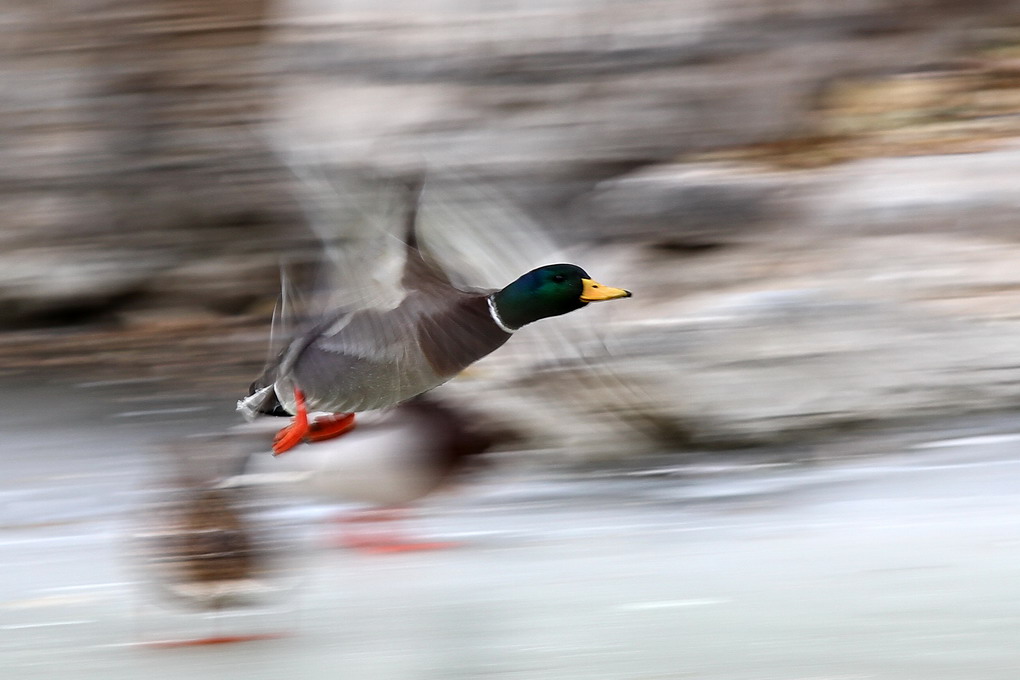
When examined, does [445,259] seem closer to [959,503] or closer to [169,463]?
[169,463]

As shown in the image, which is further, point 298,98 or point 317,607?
point 298,98

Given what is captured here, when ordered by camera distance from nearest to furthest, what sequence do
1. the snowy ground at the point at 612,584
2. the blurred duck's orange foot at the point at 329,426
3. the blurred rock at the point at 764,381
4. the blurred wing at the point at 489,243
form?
1. the snowy ground at the point at 612,584
2. the blurred duck's orange foot at the point at 329,426
3. the blurred wing at the point at 489,243
4. the blurred rock at the point at 764,381

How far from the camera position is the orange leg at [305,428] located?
2.79 m

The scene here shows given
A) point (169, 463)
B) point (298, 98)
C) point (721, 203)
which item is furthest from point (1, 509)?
point (721, 203)

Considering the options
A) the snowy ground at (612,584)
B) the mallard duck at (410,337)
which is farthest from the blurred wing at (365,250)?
the snowy ground at (612,584)

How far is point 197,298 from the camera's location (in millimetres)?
5020

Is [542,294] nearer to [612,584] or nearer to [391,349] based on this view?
[391,349]

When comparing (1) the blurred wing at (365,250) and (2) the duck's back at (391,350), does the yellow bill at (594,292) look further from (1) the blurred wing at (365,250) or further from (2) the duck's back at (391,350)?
(1) the blurred wing at (365,250)

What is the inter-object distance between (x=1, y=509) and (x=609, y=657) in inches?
79.7

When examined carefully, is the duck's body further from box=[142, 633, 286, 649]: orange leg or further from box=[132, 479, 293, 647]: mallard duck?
box=[142, 633, 286, 649]: orange leg

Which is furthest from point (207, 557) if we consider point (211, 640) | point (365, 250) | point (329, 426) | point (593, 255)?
point (593, 255)

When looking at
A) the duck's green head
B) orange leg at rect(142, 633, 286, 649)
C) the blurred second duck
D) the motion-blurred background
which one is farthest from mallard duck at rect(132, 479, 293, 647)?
the duck's green head

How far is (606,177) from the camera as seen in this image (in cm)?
430

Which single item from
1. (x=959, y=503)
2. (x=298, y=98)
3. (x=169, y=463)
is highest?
(x=298, y=98)
